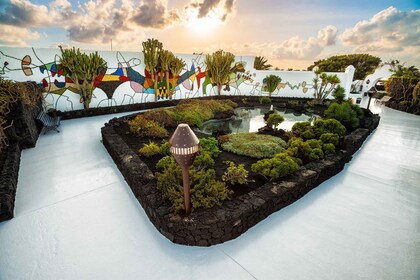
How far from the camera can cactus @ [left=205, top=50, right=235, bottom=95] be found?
13.8 metres

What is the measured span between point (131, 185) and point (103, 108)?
273 inches

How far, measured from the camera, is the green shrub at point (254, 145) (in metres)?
5.09

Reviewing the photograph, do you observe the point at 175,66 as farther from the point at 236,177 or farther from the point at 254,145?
the point at 236,177

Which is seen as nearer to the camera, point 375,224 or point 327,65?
point 375,224

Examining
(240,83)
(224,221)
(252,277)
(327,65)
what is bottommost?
(252,277)

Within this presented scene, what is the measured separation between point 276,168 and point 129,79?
9418mm

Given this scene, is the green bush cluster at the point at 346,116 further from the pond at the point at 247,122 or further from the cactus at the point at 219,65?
the cactus at the point at 219,65

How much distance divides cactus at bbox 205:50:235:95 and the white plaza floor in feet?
36.9

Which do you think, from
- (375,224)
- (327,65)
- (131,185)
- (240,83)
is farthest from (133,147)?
(327,65)

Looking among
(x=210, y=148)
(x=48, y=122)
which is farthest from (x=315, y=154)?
(x=48, y=122)

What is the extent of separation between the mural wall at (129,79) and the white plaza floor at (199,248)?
18.2 feet

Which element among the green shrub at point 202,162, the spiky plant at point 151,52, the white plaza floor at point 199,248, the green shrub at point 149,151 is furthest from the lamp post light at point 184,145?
the spiky plant at point 151,52

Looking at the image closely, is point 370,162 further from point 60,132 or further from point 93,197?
point 60,132

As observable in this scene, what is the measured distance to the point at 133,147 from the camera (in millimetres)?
5301
